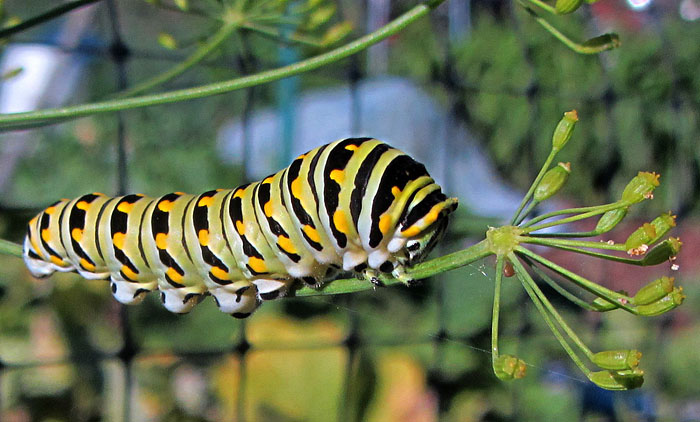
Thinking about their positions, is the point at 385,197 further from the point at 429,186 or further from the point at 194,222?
the point at 194,222

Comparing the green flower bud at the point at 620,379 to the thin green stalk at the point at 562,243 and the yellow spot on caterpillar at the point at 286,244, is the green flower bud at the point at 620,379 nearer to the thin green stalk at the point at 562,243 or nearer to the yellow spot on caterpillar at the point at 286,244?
the thin green stalk at the point at 562,243

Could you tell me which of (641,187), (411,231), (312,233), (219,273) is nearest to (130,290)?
(219,273)

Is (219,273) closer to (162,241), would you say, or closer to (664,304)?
(162,241)

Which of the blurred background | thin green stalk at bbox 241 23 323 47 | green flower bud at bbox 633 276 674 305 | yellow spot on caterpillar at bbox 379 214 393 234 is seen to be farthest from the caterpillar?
thin green stalk at bbox 241 23 323 47

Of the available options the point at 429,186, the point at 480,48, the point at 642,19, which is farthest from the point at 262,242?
the point at 642,19

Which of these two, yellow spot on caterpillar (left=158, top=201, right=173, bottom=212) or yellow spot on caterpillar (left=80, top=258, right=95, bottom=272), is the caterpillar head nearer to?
yellow spot on caterpillar (left=158, top=201, right=173, bottom=212)
